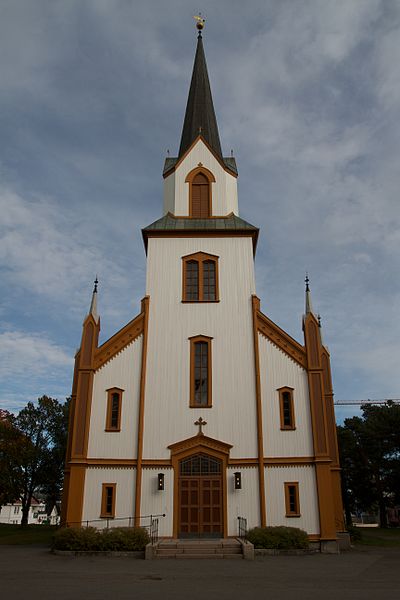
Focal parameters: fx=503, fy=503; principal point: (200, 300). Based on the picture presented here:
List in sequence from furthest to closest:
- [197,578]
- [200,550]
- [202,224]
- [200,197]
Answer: [200,197]
[202,224]
[200,550]
[197,578]

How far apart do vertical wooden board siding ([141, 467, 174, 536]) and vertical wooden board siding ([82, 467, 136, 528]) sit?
20.5 inches

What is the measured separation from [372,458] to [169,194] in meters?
36.3

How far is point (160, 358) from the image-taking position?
24.2m

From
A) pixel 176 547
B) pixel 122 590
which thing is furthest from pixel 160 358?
pixel 122 590

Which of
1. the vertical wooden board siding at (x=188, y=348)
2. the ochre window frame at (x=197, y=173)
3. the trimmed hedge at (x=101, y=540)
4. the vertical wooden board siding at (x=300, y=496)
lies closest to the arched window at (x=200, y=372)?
the vertical wooden board siding at (x=188, y=348)

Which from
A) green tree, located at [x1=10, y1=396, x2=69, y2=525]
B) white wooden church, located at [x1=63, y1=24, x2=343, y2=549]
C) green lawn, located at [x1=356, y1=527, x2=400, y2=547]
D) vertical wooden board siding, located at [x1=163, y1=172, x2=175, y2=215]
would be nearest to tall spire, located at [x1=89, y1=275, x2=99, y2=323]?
white wooden church, located at [x1=63, y1=24, x2=343, y2=549]

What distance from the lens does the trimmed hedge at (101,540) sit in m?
18.5

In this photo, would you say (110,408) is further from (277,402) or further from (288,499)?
(288,499)

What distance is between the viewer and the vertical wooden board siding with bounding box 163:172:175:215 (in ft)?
94.8

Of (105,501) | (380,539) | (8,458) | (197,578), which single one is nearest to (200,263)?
(105,501)

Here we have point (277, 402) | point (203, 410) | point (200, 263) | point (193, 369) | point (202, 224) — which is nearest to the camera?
point (277, 402)

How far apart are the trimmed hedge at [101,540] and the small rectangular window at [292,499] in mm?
6182

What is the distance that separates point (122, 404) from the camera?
75.9 ft

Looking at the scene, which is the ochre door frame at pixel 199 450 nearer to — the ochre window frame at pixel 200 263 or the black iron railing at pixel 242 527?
the black iron railing at pixel 242 527
